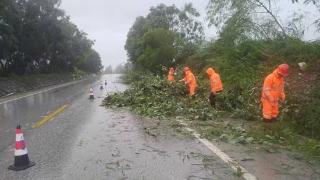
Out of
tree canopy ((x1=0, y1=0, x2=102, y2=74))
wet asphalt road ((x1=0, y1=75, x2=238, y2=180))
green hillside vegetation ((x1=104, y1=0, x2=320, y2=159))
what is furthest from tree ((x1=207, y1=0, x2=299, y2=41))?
tree canopy ((x1=0, y1=0, x2=102, y2=74))

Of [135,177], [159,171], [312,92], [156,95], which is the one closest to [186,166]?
[159,171]

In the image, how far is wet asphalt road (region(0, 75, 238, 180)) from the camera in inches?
271

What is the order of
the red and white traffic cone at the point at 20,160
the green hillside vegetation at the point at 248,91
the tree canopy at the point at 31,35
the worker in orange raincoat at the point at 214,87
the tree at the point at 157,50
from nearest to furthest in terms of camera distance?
the red and white traffic cone at the point at 20,160 → the green hillside vegetation at the point at 248,91 → the worker in orange raincoat at the point at 214,87 → the tree canopy at the point at 31,35 → the tree at the point at 157,50

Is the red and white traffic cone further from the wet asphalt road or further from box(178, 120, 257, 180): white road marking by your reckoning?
box(178, 120, 257, 180): white road marking

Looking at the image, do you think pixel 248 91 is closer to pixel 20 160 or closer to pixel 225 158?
pixel 225 158

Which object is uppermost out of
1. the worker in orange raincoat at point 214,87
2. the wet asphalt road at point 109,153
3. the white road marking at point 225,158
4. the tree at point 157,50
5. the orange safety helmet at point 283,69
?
the tree at point 157,50

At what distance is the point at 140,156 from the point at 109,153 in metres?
0.63

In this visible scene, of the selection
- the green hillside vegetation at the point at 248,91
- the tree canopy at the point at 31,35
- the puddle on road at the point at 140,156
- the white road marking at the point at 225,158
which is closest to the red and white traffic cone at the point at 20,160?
the puddle on road at the point at 140,156

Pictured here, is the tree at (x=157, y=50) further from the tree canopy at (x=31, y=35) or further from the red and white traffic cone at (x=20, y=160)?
the red and white traffic cone at (x=20, y=160)

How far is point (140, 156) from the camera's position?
818cm

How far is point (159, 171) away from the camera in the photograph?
23.0ft

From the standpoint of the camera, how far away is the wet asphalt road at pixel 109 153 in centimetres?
689

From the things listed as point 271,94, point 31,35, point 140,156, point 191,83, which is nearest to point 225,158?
point 140,156

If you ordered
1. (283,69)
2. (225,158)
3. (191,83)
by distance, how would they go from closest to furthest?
(225,158), (283,69), (191,83)
